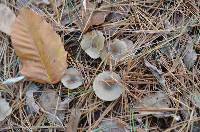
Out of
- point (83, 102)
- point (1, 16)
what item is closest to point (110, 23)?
point (83, 102)

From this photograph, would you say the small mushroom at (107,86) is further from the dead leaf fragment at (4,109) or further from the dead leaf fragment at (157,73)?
the dead leaf fragment at (4,109)

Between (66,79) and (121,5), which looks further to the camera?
(121,5)

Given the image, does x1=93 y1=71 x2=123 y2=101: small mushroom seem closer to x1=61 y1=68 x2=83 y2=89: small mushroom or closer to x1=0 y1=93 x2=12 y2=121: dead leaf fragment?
x1=61 y1=68 x2=83 y2=89: small mushroom

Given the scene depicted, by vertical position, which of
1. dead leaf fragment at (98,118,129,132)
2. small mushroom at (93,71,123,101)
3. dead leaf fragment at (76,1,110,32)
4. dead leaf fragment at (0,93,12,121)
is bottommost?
dead leaf fragment at (98,118,129,132)

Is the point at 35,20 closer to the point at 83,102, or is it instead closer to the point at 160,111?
the point at 83,102

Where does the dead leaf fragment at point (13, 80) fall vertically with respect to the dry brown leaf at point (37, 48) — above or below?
below

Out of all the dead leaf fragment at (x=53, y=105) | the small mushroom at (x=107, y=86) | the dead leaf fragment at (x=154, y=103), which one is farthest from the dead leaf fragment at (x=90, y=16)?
the dead leaf fragment at (x=154, y=103)

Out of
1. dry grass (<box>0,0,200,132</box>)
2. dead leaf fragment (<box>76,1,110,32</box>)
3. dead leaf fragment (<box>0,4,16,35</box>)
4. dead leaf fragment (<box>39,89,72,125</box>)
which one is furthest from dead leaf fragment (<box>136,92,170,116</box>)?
dead leaf fragment (<box>0,4,16,35</box>)
